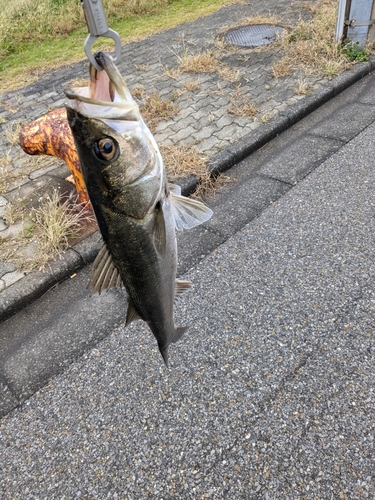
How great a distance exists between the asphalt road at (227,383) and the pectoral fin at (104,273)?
4.14 ft

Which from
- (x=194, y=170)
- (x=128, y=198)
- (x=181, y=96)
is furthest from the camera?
(x=181, y=96)

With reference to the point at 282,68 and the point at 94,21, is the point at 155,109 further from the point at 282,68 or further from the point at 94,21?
the point at 94,21

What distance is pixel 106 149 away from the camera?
1.37 metres

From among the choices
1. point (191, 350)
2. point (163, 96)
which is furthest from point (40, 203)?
point (163, 96)

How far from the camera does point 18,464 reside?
7.97 ft

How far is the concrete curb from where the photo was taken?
3.39 meters

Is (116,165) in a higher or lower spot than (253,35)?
higher

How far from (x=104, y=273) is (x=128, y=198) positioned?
1.18ft

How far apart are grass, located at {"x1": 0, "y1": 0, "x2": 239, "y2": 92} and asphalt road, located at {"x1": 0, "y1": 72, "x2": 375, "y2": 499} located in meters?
6.25

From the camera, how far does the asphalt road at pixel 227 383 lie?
89.4 inches

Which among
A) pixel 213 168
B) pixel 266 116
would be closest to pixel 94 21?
pixel 213 168

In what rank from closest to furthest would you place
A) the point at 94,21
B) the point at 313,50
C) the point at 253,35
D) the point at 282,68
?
the point at 94,21 → the point at 282,68 → the point at 313,50 → the point at 253,35

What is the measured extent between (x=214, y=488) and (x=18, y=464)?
3.82 ft

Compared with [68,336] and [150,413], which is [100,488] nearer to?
[150,413]
